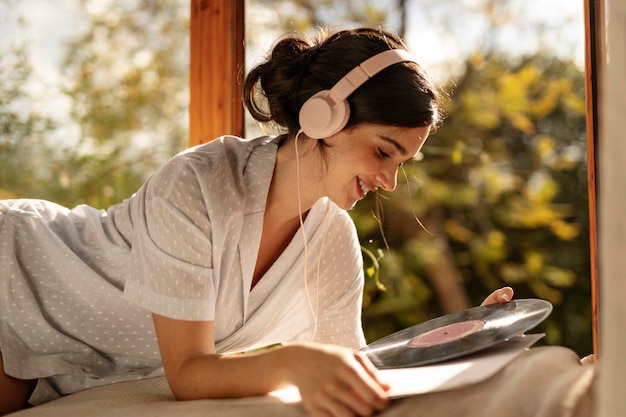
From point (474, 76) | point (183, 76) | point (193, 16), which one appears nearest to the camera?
point (193, 16)

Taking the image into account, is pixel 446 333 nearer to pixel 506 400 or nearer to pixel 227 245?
pixel 506 400

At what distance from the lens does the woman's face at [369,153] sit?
1.25 m

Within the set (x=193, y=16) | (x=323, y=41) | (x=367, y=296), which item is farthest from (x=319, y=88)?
(x=367, y=296)

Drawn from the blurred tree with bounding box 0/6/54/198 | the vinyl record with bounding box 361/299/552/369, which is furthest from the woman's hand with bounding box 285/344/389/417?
the blurred tree with bounding box 0/6/54/198

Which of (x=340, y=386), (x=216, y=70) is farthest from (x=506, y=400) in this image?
(x=216, y=70)

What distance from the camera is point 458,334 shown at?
970mm

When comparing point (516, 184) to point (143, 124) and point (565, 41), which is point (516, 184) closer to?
point (565, 41)

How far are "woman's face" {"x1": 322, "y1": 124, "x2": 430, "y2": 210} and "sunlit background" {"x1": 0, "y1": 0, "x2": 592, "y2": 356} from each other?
79cm

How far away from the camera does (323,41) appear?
1.34 meters

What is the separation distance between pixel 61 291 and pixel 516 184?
192cm

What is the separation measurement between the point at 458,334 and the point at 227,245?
0.46 metres

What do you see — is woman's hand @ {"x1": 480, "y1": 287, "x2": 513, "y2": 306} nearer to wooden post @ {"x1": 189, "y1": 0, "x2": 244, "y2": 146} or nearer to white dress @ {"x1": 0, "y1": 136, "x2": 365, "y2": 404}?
white dress @ {"x1": 0, "y1": 136, "x2": 365, "y2": 404}

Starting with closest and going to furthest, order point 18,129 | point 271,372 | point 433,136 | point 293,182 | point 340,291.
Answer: point 271,372 → point 293,182 → point 340,291 → point 18,129 → point 433,136

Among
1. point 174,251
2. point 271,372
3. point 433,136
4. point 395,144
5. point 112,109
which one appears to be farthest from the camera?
point 433,136
